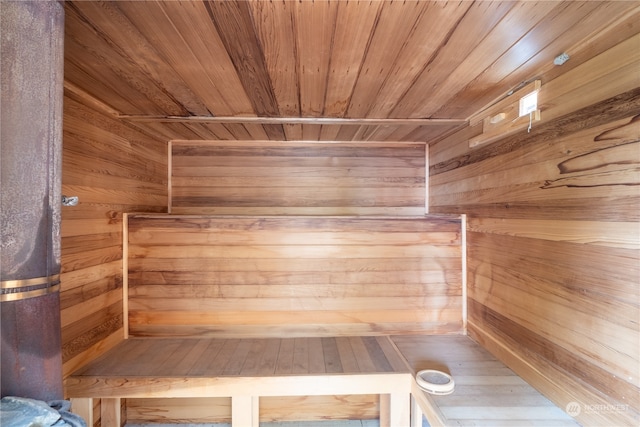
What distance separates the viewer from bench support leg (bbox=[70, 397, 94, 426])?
142 cm

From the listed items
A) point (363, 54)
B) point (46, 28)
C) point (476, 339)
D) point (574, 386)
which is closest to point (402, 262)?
point (476, 339)

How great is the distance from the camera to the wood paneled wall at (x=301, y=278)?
1821 mm

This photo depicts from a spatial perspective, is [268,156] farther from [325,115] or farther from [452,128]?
[452,128]

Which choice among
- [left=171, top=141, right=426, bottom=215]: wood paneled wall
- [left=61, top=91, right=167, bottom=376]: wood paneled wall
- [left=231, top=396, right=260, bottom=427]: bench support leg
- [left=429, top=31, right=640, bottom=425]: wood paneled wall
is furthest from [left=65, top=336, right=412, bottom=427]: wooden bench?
[left=171, top=141, right=426, bottom=215]: wood paneled wall

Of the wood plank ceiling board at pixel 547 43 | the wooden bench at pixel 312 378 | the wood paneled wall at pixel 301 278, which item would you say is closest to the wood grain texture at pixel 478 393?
the wooden bench at pixel 312 378

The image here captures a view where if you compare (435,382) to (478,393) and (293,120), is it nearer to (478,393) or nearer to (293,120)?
(478,393)

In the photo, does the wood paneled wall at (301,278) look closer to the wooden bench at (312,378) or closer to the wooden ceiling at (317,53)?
the wooden bench at (312,378)

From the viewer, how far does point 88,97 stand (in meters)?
1.45

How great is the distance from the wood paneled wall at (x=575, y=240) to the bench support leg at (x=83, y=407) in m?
2.11

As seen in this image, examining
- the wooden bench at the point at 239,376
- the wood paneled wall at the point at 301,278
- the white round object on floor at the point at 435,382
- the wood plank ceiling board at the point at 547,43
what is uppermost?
the wood plank ceiling board at the point at 547,43

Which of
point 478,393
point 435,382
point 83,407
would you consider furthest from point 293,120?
point 83,407

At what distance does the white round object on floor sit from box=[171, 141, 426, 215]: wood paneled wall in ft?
4.17

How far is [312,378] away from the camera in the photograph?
1449mm

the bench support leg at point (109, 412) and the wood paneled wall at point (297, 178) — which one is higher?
the wood paneled wall at point (297, 178)
